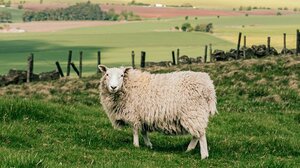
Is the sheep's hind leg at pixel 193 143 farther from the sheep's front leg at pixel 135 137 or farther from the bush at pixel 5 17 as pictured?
the bush at pixel 5 17

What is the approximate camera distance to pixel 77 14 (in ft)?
642

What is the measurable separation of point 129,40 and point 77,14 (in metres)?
69.0

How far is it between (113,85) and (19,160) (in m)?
5.14

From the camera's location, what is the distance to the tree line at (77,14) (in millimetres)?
189250

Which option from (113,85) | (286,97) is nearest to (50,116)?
(113,85)

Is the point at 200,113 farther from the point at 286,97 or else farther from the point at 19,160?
the point at 286,97

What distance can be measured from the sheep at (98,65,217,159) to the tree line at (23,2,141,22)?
171955mm

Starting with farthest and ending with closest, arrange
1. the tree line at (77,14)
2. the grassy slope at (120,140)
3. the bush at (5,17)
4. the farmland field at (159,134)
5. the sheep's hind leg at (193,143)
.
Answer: the bush at (5,17), the tree line at (77,14), the sheep's hind leg at (193,143), the farmland field at (159,134), the grassy slope at (120,140)

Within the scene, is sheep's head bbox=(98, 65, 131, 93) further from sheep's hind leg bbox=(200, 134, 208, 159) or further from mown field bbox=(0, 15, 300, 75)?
mown field bbox=(0, 15, 300, 75)

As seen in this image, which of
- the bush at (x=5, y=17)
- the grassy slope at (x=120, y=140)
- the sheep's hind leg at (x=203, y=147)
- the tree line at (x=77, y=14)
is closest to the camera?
the grassy slope at (x=120, y=140)

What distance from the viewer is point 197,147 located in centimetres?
1446

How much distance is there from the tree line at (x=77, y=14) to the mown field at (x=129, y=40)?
15.8 meters

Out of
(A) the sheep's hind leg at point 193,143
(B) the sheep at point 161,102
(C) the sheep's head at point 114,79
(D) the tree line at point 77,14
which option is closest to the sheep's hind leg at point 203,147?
(B) the sheep at point 161,102

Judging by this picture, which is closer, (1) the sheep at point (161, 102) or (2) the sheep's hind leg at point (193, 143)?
(1) the sheep at point (161, 102)
